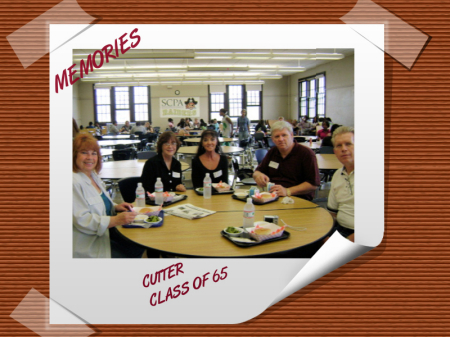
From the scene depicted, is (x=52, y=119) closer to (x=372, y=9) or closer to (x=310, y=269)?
(x=310, y=269)

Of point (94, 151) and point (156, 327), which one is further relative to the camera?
point (94, 151)

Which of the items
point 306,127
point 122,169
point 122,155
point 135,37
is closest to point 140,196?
point 135,37

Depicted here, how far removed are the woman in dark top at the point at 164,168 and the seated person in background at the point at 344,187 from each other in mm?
1529

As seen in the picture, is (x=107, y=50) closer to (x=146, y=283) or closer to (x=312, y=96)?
(x=146, y=283)

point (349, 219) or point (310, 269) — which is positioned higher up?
point (349, 219)

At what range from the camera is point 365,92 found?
1756mm

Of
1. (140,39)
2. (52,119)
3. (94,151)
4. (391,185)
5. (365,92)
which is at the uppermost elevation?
(140,39)

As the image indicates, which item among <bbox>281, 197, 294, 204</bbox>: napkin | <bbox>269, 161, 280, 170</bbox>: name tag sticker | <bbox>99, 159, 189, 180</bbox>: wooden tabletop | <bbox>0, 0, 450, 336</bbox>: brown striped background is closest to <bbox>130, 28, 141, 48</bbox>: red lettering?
<bbox>0, 0, 450, 336</bbox>: brown striped background

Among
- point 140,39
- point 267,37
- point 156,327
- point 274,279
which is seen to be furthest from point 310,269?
point 140,39

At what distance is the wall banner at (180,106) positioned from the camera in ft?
53.4

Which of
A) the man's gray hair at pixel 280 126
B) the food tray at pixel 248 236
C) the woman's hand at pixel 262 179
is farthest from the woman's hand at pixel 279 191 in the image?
the food tray at pixel 248 236

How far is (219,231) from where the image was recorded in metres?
1.88

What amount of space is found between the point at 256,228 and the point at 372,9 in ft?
4.16

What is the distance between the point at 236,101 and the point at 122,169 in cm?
1140
